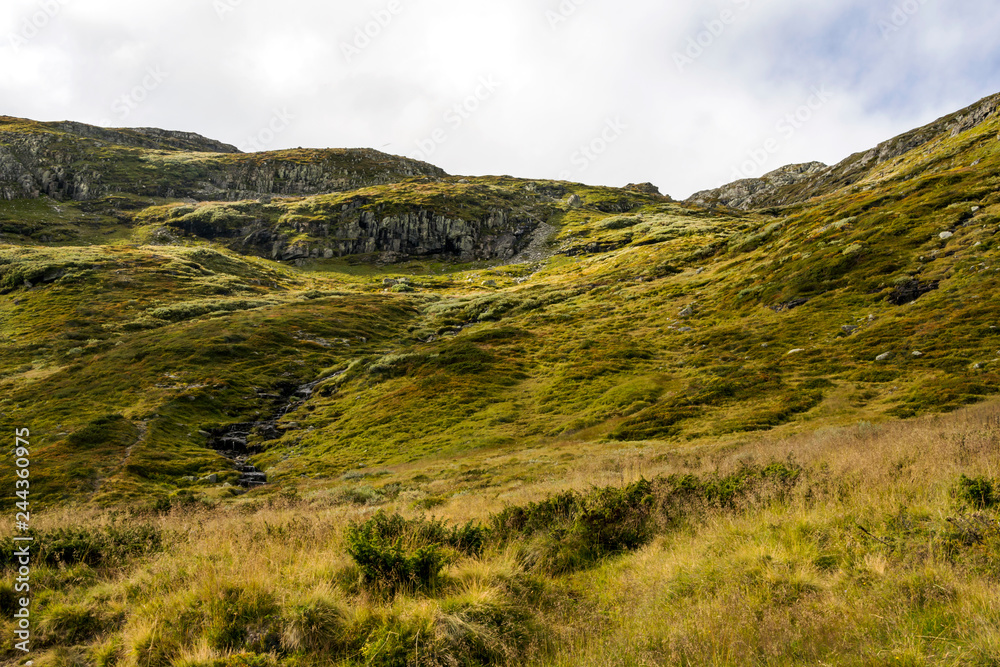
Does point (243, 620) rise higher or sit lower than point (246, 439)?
higher

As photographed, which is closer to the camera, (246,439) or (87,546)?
(87,546)

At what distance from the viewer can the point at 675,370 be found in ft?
131

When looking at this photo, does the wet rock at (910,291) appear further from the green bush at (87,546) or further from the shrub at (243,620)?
the green bush at (87,546)

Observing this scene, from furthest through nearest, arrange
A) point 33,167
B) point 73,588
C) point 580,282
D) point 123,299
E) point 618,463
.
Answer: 1. point 33,167
2. point 580,282
3. point 123,299
4. point 618,463
5. point 73,588

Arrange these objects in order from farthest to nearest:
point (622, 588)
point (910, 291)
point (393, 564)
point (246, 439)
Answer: point (246, 439) < point (910, 291) < point (393, 564) < point (622, 588)

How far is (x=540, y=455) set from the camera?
88.5ft

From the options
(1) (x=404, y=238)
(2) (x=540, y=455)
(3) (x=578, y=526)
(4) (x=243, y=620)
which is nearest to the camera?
(4) (x=243, y=620)

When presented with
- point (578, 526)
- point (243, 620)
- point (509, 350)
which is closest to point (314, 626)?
point (243, 620)

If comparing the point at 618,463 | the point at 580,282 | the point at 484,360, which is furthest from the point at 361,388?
the point at 580,282

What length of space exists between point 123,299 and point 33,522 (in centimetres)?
9086

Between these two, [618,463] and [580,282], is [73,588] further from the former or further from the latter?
[580,282]

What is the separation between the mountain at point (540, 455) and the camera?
18.9 ft

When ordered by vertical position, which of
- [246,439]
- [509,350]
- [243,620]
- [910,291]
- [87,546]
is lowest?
[246,439]

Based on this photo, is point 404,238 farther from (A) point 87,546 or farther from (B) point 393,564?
(B) point 393,564
